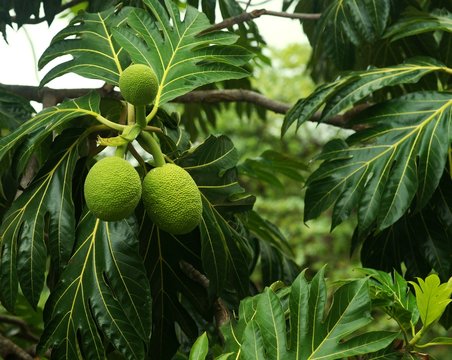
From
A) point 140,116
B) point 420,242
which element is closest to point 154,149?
point 140,116

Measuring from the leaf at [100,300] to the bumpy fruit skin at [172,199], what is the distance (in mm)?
221

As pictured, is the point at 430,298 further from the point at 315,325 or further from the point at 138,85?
the point at 138,85

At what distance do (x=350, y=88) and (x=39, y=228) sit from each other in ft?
2.24

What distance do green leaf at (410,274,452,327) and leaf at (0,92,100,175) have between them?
1.79 feet

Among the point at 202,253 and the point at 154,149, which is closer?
the point at 154,149

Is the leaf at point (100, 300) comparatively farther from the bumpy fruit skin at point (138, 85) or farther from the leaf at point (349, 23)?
the leaf at point (349, 23)

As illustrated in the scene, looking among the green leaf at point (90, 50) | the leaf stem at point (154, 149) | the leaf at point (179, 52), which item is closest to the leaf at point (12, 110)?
the green leaf at point (90, 50)

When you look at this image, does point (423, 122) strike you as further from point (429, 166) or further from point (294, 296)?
point (294, 296)

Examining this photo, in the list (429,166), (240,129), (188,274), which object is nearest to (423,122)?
(429,166)

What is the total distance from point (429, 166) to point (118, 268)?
0.63 metres

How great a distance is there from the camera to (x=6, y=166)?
136cm

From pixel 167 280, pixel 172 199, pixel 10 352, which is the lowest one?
pixel 10 352

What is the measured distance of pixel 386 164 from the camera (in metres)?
1.57

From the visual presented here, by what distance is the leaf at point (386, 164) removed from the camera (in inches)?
59.8
